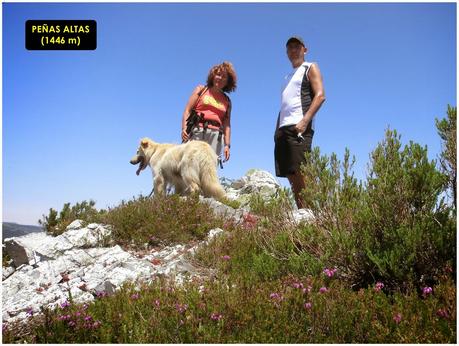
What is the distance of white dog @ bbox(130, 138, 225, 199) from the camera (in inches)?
310

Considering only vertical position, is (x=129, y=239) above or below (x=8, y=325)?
Result: above

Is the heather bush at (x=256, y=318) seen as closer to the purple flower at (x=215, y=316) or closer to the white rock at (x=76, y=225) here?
the purple flower at (x=215, y=316)

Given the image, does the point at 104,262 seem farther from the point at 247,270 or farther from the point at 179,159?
the point at 179,159

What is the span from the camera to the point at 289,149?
6305mm

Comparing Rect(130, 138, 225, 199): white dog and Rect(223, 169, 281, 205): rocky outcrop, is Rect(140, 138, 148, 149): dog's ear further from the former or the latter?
Rect(223, 169, 281, 205): rocky outcrop

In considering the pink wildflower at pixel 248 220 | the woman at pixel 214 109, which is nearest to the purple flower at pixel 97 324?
the pink wildflower at pixel 248 220

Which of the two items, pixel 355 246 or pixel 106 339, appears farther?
pixel 355 246

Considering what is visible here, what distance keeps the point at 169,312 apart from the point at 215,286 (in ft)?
1.69

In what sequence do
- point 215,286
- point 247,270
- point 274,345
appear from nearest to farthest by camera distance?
1. point 274,345
2. point 215,286
3. point 247,270

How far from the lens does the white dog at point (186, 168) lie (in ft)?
25.9

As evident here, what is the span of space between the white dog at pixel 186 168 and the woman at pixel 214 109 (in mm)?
278

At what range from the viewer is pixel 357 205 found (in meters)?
3.95

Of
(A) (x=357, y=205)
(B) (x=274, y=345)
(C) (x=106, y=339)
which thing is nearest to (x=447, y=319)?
(B) (x=274, y=345)

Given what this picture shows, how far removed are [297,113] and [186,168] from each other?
2658mm
